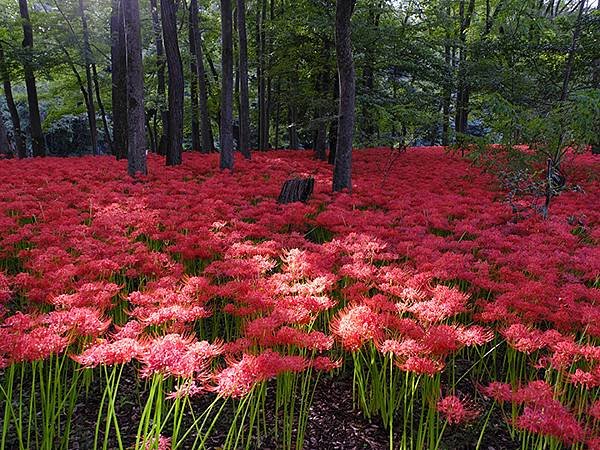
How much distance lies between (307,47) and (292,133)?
31.4ft

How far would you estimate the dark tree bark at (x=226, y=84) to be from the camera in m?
12.6

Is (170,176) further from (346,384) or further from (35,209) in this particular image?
(346,384)

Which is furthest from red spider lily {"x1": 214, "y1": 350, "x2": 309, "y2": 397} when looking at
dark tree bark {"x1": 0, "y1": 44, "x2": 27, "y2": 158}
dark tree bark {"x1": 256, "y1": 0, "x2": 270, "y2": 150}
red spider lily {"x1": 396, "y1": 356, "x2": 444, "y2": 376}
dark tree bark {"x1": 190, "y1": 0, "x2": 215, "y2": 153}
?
dark tree bark {"x1": 0, "y1": 44, "x2": 27, "y2": 158}

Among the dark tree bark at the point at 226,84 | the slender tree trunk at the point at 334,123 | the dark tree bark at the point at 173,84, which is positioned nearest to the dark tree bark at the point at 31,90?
the dark tree bark at the point at 173,84

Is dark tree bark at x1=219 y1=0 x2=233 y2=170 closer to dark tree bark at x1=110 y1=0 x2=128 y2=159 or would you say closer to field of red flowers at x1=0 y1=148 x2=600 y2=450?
dark tree bark at x1=110 y1=0 x2=128 y2=159

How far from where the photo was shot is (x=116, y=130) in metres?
14.7

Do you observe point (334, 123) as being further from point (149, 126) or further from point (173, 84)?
point (149, 126)

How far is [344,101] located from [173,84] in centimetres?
605

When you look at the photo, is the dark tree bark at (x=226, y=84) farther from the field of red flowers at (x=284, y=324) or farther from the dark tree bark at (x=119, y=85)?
the field of red flowers at (x=284, y=324)

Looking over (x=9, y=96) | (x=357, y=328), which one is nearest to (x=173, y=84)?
(x=9, y=96)

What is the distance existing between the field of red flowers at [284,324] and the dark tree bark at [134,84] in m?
2.77

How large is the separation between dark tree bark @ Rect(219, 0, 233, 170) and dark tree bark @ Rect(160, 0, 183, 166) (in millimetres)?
1563

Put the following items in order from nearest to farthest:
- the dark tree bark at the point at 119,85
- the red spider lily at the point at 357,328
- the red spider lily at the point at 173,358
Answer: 1. the red spider lily at the point at 173,358
2. the red spider lily at the point at 357,328
3. the dark tree bark at the point at 119,85

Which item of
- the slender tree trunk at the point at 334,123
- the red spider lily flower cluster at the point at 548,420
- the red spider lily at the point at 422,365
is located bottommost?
the red spider lily flower cluster at the point at 548,420
